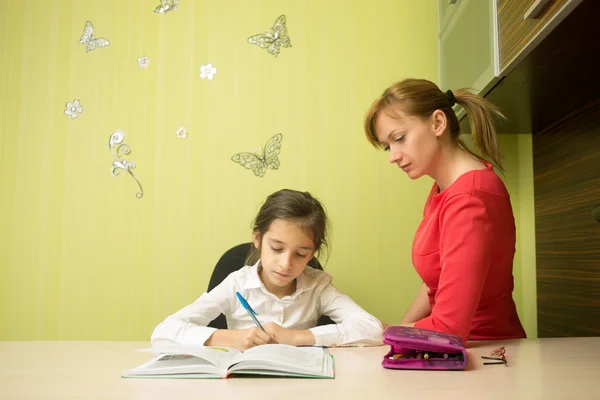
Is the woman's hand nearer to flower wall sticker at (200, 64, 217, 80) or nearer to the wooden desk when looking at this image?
the wooden desk

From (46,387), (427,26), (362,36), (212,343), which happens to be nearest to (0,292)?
(212,343)

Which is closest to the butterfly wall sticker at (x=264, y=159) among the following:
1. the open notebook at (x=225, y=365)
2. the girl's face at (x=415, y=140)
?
the girl's face at (x=415, y=140)

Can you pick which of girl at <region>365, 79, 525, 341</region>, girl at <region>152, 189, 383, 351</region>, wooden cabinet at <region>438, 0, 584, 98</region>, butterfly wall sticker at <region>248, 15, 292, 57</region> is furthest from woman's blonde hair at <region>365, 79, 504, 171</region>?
butterfly wall sticker at <region>248, 15, 292, 57</region>

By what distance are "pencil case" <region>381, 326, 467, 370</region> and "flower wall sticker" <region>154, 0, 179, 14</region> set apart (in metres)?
1.78

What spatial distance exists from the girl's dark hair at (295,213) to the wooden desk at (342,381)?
48 centimetres

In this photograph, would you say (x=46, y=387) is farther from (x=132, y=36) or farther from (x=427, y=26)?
(x=427, y=26)

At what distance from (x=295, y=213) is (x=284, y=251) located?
0.40 ft

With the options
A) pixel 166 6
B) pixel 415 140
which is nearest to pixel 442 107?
pixel 415 140

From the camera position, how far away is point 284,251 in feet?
4.81

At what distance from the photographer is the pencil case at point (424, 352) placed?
36.7 inches

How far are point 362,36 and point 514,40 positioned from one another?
3.16ft

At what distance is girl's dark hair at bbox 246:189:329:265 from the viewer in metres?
1.52

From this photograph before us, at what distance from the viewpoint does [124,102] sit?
2213 mm

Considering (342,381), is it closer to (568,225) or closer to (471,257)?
(471,257)
